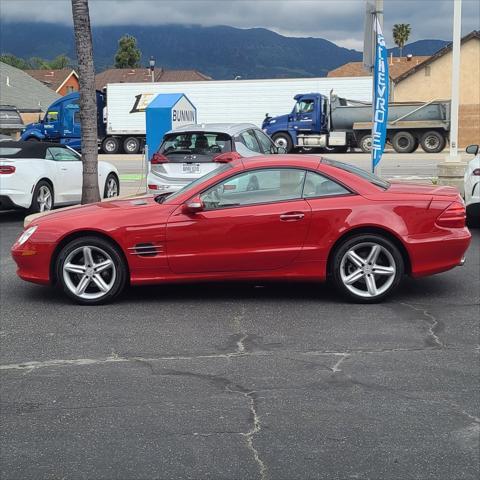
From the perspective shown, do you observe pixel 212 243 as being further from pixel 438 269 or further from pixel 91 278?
pixel 438 269

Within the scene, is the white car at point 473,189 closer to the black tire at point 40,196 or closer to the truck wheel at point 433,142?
the black tire at point 40,196

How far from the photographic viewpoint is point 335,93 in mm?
36125

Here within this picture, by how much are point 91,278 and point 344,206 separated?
248 cm

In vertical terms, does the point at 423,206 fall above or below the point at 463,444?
above

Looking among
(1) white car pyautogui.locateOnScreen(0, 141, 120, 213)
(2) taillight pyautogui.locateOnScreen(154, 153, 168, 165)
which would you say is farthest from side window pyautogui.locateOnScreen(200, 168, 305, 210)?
(1) white car pyautogui.locateOnScreen(0, 141, 120, 213)

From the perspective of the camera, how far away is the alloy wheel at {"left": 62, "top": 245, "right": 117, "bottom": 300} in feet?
23.6

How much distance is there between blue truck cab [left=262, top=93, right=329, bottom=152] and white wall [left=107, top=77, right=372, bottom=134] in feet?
7.79

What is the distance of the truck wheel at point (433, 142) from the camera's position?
33.4 m

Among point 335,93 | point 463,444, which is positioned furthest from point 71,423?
point 335,93

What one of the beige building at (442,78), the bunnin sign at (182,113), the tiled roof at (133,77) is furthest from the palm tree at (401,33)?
the bunnin sign at (182,113)

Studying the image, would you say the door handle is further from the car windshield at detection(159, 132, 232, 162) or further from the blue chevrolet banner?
the blue chevrolet banner

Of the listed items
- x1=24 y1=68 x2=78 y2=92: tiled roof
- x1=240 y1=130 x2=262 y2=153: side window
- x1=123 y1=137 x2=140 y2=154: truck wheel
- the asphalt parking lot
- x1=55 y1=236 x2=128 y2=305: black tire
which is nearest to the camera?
the asphalt parking lot

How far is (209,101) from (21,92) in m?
15.7

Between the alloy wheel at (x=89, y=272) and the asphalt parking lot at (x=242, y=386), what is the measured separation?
7.4 inches
